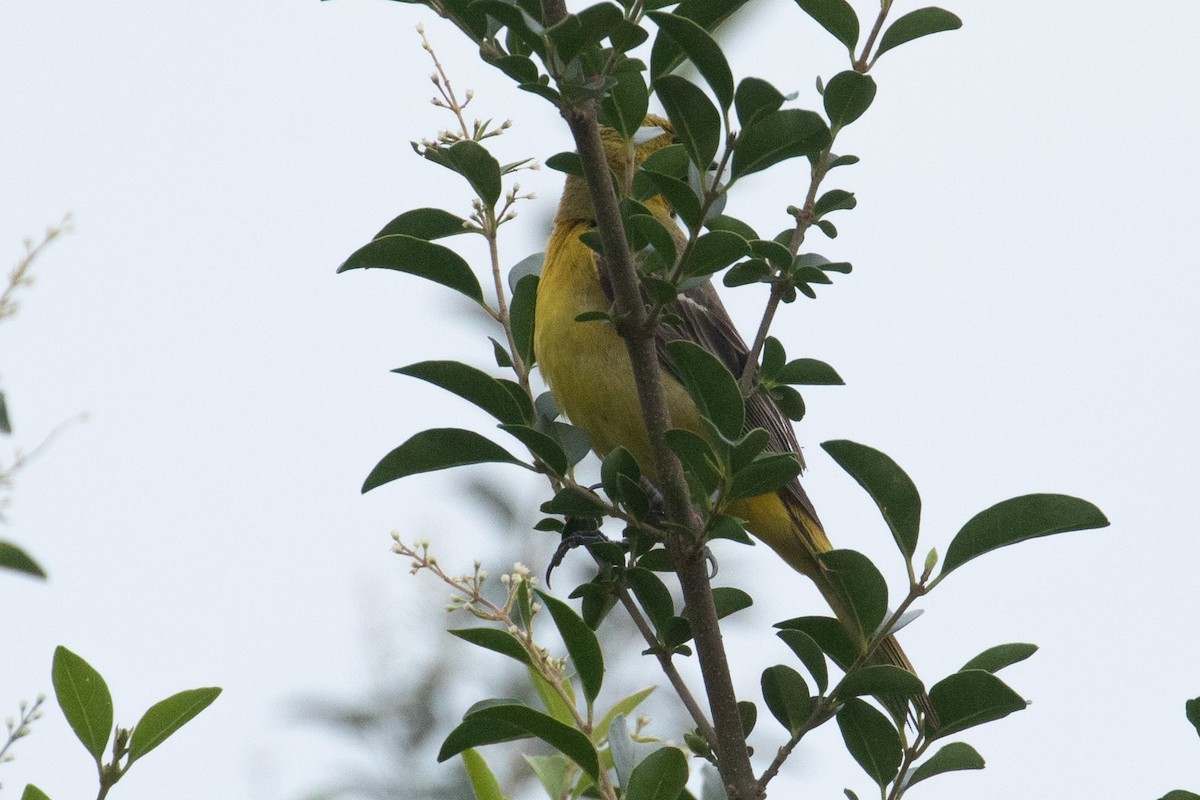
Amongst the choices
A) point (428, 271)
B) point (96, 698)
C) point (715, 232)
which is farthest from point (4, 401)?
point (715, 232)

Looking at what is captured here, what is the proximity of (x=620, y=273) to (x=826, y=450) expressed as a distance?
1.22ft

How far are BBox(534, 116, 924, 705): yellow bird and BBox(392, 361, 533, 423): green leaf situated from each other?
1.18m

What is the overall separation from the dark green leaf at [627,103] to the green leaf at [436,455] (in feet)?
1.67

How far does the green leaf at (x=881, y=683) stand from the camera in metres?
1.77

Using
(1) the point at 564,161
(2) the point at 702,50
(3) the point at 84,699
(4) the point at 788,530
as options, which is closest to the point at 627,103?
(1) the point at 564,161

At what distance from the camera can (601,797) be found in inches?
74.2

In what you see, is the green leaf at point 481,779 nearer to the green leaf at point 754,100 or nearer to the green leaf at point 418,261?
the green leaf at point 418,261

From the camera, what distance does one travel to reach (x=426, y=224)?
210cm

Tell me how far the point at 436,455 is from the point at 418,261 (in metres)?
0.30

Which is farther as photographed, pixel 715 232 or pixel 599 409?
pixel 599 409

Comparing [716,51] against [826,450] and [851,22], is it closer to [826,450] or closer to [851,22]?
[851,22]

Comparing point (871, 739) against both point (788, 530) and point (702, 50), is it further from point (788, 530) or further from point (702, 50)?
point (788, 530)

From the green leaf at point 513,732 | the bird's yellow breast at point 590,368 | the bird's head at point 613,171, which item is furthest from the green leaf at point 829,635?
the bird's head at point 613,171

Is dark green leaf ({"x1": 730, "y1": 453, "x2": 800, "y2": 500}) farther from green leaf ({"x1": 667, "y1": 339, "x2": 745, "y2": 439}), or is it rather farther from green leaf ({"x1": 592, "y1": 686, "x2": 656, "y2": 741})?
green leaf ({"x1": 592, "y1": 686, "x2": 656, "y2": 741})
